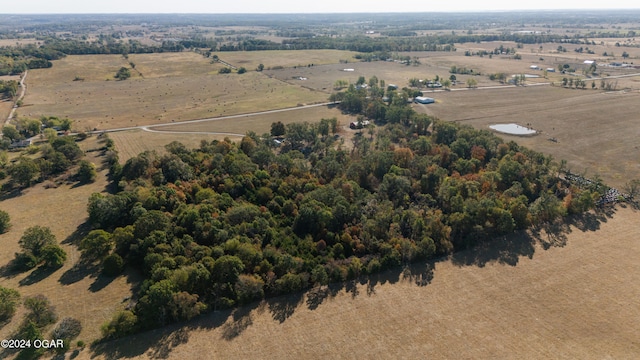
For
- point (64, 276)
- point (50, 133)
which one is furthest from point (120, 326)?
point (50, 133)

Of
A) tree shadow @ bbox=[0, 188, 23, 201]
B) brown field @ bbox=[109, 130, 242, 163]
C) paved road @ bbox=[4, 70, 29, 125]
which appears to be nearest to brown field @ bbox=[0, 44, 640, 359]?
tree shadow @ bbox=[0, 188, 23, 201]

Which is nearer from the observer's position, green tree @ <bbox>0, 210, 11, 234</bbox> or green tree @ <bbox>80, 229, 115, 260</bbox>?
green tree @ <bbox>80, 229, 115, 260</bbox>

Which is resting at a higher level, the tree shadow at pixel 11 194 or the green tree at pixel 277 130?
the green tree at pixel 277 130

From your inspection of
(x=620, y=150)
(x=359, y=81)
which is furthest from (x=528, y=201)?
(x=359, y=81)

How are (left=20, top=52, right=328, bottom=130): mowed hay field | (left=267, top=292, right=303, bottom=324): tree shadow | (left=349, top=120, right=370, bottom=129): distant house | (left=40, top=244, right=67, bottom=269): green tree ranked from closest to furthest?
(left=267, top=292, right=303, bottom=324): tree shadow
(left=40, top=244, right=67, bottom=269): green tree
(left=349, top=120, right=370, bottom=129): distant house
(left=20, top=52, right=328, bottom=130): mowed hay field

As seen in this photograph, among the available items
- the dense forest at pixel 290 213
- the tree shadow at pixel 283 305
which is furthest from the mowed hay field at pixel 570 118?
the tree shadow at pixel 283 305

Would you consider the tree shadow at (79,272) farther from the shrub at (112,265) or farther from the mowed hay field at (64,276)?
the shrub at (112,265)

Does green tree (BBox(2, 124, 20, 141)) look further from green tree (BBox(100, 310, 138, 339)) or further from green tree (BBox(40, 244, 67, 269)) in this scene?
green tree (BBox(100, 310, 138, 339))

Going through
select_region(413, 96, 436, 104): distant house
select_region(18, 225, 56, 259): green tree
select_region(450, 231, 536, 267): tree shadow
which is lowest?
select_region(450, 231, 536, 267): tree shadow
